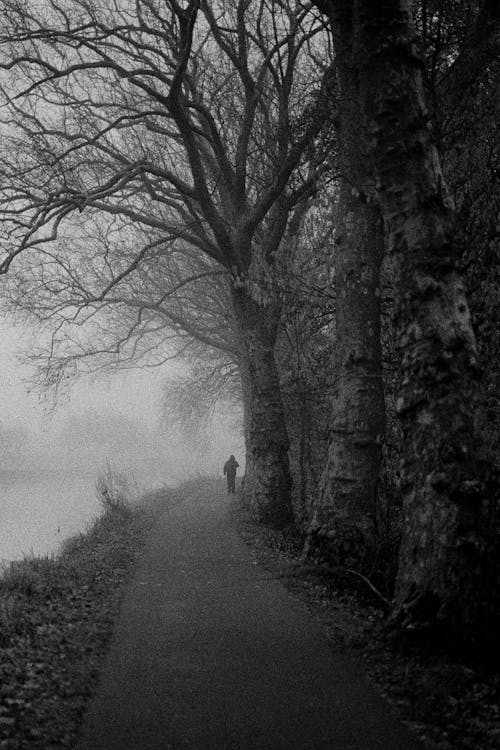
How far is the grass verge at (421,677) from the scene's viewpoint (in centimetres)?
436

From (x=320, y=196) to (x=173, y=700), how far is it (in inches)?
387

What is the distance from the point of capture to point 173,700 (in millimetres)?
4988

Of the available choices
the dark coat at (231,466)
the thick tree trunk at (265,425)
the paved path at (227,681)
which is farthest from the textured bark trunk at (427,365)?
the dark coat at (231,466)

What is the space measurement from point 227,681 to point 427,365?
3549mm

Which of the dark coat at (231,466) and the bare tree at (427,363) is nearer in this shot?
the bare tree at (427,363)

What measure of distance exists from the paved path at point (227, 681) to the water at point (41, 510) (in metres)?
4.57

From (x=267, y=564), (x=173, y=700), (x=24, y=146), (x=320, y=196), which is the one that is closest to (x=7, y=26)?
(x=24, y=146)

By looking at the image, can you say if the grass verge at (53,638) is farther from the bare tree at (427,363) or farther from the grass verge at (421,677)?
the bare tree at (427,363)

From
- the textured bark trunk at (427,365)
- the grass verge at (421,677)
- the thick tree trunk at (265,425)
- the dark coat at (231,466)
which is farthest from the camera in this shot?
the dark coat at (231,466)

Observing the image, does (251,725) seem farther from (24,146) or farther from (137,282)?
(137,282)

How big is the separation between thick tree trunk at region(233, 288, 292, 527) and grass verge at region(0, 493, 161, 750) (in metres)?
4.84

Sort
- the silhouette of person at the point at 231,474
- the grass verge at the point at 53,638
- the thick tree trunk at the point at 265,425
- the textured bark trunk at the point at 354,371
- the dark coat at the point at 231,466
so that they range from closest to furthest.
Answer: the grass verge at the point at 53,638 < the textured bark trunk at the point at 354,371 < the thick tree trunk at the point at 265,425 < the silhouette of person at the point at 231,474 < the dark coat at the point at 231,466

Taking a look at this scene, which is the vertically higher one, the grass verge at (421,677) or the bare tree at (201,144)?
the bare tree at (201,144)

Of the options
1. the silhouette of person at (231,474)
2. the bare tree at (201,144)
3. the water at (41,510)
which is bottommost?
the water at (41,510)
